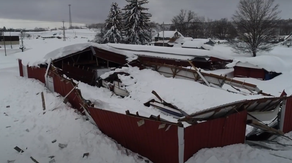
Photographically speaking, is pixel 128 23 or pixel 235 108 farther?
pixel 128 23

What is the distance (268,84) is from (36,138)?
16604mm

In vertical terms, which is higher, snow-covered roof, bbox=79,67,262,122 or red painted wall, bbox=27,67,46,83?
red painted wall, bbox=27,67,46,83

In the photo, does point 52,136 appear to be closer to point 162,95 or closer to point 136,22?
point 162,95

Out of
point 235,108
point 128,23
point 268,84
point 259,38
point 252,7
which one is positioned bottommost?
point 268,84

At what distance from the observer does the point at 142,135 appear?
18.2 ft

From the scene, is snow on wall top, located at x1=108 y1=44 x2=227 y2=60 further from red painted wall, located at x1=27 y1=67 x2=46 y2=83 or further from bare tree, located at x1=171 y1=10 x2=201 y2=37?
bare tree, located at x1=171 y1=10 x2=201 y2=37

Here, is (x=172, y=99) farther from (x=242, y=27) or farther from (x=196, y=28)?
(x=196, y=28)

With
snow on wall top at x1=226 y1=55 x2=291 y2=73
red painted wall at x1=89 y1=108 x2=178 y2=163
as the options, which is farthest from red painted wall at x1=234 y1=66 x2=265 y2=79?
red painted wall at x1=89 y1=108 x2=178 y2=163

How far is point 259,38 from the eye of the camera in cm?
3253

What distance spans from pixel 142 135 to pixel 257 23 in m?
33.0

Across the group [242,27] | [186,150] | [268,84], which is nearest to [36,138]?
[186,150]

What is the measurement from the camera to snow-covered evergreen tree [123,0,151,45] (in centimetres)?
3250

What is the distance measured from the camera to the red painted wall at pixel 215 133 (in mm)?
5082

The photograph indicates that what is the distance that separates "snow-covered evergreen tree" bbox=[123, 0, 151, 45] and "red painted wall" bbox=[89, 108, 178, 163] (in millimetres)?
27454
